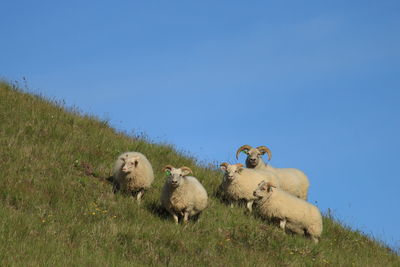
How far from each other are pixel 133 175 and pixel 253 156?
541 cm

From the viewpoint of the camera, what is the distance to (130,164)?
580 inches

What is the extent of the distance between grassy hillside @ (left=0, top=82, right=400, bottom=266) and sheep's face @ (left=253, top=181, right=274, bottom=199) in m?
0.63

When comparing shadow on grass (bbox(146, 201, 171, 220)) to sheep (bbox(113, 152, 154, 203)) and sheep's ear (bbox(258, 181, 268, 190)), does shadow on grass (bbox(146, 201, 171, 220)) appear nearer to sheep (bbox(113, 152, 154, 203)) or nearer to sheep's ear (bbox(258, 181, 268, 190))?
sheep (bbox(113, 152, 154, 203))

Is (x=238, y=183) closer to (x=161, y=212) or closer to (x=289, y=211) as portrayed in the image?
(x=289, y=211)

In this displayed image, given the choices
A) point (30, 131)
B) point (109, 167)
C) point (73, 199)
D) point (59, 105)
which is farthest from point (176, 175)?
point (59, 105)

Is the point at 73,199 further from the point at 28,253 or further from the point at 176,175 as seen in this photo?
the point at 28,253

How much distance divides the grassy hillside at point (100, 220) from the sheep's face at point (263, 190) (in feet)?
2.06

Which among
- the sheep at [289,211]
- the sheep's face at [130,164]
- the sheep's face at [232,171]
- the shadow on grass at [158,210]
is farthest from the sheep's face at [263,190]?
the sheep's face at [130,164]

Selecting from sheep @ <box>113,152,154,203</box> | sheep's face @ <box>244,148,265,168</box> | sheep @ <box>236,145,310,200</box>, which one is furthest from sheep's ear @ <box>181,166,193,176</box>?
sheep's face @ <box>244,148,265,168</box>

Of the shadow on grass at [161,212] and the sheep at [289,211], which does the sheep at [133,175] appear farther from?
the sheep at [289,211]

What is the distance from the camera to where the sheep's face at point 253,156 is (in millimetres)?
19094

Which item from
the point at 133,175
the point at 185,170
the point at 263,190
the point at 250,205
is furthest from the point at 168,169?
the point at 250,205

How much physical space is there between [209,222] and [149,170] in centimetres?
225

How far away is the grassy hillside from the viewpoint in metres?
11.2
